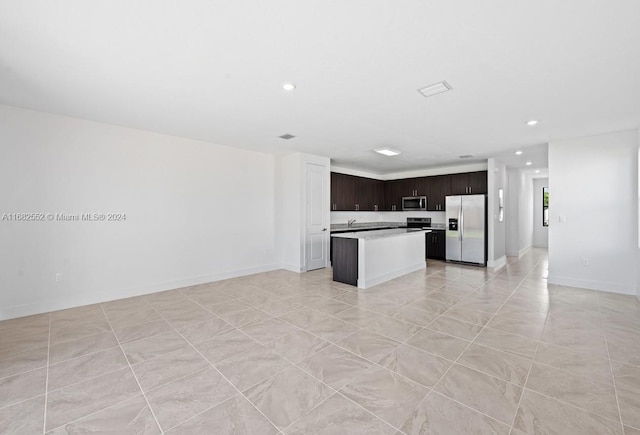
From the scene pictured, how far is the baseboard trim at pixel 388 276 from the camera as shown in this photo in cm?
488

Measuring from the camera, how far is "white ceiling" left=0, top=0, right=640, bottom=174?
187cm

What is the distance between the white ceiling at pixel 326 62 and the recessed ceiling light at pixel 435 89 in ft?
0.22

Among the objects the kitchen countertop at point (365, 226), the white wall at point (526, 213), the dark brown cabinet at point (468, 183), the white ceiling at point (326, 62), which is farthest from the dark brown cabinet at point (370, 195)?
the white wall at point (526, 213)

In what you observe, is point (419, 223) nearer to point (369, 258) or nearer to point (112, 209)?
point (369, 258)

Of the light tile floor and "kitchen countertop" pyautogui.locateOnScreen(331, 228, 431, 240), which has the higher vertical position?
"kitchen countertop" pyautogui.locateOnScreen(331, 228, 431, 240)

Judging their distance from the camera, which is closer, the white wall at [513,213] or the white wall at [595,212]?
the white wall at [595,212]

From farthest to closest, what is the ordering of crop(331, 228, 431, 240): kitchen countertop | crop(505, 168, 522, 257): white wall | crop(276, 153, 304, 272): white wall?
1. crop(505, 168, 522, 257): white wall
2. crop(276, 153, 304, 272): white wall
3. crop(331, 228, 431, 240): kitchen countertop

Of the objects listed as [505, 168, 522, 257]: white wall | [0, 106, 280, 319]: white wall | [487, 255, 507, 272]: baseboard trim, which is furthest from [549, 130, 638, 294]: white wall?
[0, 106, 280, 319]: white wall

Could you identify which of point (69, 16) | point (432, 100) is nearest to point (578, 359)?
point (432, 100)

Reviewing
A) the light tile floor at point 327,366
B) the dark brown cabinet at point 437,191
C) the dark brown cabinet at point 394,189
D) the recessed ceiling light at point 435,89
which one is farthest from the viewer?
the dark brown cabinet at point 437,191

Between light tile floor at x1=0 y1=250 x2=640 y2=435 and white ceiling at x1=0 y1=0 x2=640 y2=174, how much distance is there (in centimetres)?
267

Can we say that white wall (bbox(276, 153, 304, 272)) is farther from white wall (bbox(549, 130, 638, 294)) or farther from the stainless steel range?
white wall (bbox(549, 130, 638, 294))

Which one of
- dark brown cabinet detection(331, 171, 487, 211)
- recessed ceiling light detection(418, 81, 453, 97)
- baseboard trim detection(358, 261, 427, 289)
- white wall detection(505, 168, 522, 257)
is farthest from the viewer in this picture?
white wall detection(505, 168, 522, 257)

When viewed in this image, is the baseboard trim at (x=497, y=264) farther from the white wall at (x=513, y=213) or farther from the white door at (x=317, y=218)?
the white door at (x=317, y=218)
